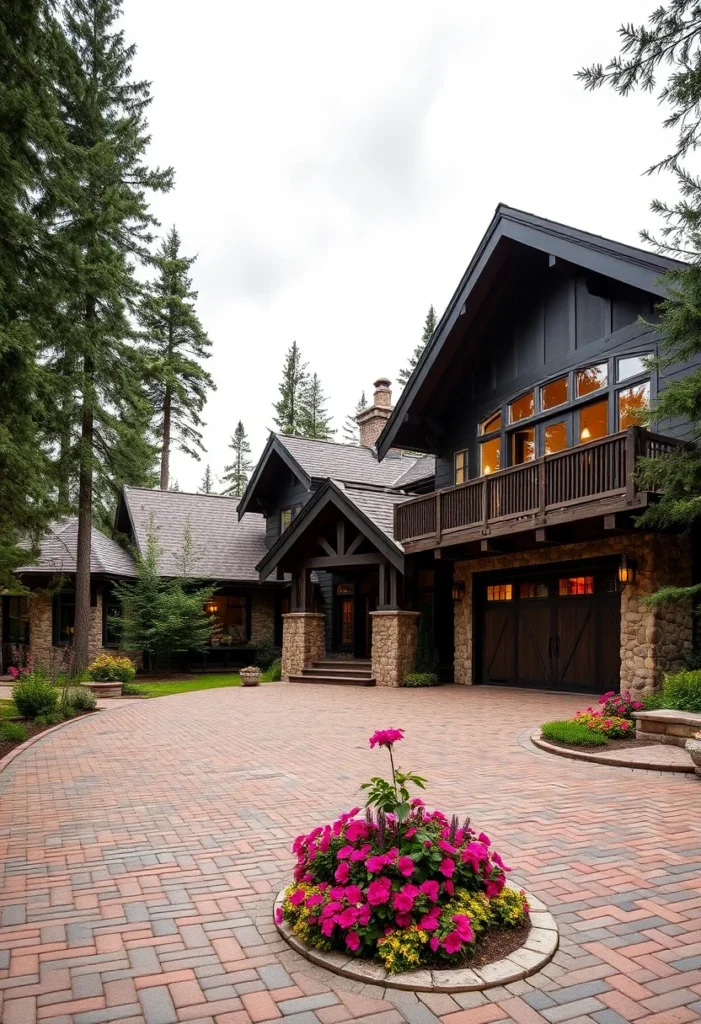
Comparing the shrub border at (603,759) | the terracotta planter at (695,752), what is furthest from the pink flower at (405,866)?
the shrub border at (603,759)

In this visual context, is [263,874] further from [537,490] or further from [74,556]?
[74,556]

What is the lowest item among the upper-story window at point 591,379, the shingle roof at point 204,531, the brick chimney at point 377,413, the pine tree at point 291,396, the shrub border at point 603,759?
the shrub border at point 603,759

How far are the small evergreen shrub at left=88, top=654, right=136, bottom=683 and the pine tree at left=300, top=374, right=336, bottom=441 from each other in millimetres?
29640

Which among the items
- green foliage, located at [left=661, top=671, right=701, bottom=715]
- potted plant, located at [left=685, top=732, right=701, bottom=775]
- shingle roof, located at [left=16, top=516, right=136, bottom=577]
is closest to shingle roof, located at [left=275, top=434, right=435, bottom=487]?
shingle roof, located at [left=16, top=516, right=136, bottom=577]

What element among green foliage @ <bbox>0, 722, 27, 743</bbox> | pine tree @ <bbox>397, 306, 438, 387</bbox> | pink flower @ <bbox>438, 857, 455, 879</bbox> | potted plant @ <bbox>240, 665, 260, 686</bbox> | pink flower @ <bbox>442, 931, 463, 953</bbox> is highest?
pine tree @ <bbox>397, 306, 438, 387</bbox>

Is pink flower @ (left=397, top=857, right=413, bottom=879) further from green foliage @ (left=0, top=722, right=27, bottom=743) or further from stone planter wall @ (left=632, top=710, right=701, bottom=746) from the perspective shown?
green foliage @ (left=0, top=722, right=27, bottom=743)

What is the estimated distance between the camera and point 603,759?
7.70 m

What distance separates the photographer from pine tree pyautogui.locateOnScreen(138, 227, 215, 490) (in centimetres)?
3575

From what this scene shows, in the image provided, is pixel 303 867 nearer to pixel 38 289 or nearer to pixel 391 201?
pixel 38 289

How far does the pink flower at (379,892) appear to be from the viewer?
3.31 m

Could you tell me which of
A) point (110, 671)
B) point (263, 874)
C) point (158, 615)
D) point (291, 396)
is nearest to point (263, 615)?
point (158, 615)

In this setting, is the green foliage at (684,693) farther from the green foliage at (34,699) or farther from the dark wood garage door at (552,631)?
the green foliage at (34,699)

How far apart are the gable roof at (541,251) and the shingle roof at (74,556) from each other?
408 inches

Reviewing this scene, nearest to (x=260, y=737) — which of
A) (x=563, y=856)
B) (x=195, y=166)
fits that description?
(x=563, y=856)
